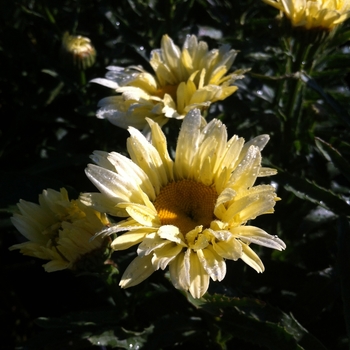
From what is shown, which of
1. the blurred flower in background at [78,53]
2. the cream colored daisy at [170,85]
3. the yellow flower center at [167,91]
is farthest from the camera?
the blurred flower in background at [78,53]

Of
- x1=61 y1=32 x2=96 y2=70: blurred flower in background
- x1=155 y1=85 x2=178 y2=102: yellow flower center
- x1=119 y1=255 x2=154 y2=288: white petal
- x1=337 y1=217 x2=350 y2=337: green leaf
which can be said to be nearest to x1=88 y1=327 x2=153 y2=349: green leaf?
x1=119 y1=255 x2=154 y2=288: white petal

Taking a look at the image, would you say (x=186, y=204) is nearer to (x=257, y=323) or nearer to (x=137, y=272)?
(x=137, y=272)

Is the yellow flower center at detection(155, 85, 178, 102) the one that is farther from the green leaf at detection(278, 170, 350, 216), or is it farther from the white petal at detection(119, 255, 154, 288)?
the white petal at detection(119, 255, 154, 288)

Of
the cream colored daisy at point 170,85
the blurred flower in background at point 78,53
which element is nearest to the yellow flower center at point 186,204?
the cream colored daisy at point 170,85

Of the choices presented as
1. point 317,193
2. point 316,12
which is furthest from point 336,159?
point 316,12

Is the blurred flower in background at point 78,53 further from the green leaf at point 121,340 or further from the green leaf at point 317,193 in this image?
the green leaf at point 121,340

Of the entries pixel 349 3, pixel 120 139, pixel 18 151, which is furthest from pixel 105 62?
pixel 349 3
